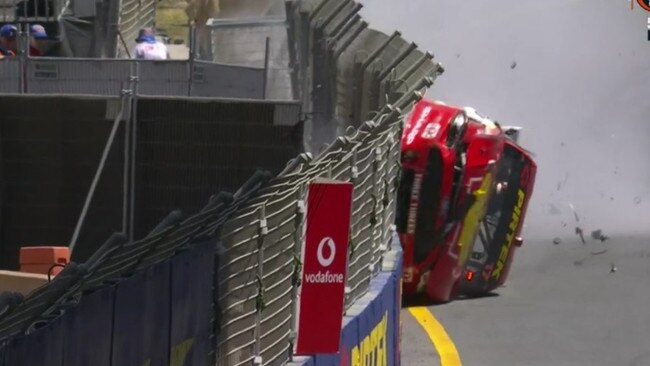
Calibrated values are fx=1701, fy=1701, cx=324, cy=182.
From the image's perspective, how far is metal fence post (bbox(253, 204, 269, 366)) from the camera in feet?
23.6

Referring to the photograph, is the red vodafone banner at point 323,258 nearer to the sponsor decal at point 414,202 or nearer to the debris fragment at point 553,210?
the sponsor decal at point 414,202

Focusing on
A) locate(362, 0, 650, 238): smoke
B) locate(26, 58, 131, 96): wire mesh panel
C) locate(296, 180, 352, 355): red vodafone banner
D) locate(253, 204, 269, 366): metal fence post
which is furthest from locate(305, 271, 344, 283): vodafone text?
locate(362, 0, 650, 238): smoke

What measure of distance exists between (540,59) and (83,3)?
8.69 meters

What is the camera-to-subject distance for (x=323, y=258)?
8.11 metres

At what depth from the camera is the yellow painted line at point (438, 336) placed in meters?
13.8

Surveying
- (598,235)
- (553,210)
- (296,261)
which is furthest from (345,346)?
(553,210)

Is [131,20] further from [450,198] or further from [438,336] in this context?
[438,336]

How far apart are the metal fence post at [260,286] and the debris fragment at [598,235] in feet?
44.3

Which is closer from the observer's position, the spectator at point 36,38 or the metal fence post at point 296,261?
the metal fence post at point 296,261

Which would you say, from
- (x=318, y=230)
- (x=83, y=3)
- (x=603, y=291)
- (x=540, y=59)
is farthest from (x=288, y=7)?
(x=318, y=230)

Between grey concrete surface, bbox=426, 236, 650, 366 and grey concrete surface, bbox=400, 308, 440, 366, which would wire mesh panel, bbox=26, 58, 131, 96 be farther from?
grey concrete surface, bbox=426, 236, 650, 366

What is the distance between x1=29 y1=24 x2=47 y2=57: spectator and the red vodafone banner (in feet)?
26.1

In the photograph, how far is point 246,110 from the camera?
464 inches

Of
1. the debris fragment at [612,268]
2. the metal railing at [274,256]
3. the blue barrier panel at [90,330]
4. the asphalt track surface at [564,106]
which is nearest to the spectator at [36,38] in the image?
the asphalt track surface at [564,106]
